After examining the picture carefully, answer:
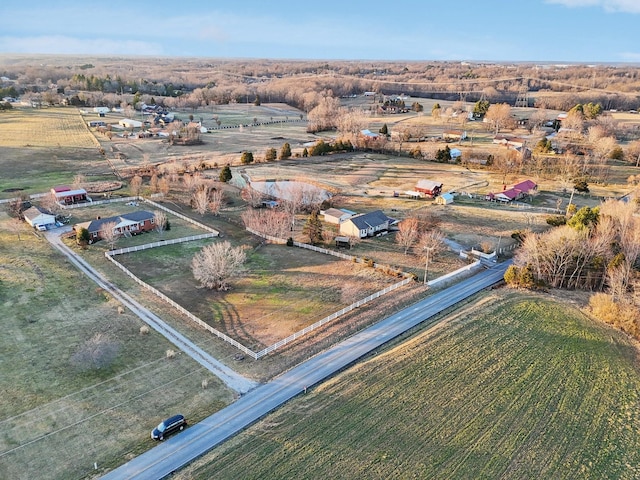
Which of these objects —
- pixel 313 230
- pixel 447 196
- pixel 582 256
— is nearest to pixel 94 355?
pixel 313 230

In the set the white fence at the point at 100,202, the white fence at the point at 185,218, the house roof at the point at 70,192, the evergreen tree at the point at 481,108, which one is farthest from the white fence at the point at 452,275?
the evergreen tree at the point at 481,108

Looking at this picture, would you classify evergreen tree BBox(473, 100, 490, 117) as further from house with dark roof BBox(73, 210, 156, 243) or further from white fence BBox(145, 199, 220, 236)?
house with dark roof BBox(73, 210, 156, 243)

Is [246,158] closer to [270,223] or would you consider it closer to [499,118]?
[270,223]

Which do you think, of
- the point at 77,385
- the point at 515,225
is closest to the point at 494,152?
the point at 515,225

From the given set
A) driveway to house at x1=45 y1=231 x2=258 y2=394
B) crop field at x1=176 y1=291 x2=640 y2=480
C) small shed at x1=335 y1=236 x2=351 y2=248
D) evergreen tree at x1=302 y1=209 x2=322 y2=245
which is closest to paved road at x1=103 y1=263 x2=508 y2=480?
crop field at x1=176 y1=291 x2=640 y2=480

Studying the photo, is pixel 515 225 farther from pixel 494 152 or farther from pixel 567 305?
pixel 494 152

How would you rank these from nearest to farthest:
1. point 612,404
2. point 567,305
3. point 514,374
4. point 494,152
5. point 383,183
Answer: point 612,404, point 514,374, point 567,305, point 383,183, point 494,152
